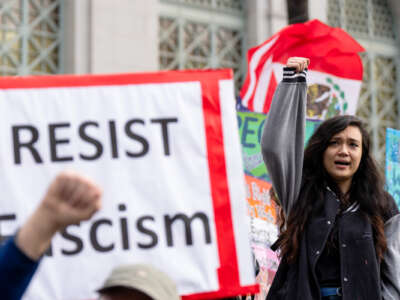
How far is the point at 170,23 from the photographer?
1144cm

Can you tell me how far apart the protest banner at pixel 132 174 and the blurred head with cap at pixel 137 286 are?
0.77m

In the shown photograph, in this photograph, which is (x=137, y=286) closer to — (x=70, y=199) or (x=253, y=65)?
(x=70, y=199)

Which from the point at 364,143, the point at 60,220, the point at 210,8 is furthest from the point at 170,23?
the point at 60,220

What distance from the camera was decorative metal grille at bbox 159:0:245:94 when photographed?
37.0 feet

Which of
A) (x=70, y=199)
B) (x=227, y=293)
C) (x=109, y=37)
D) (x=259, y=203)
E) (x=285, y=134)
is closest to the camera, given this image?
(x=70, y=199)

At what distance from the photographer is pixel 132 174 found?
2.87 metres

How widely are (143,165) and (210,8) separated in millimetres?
9231

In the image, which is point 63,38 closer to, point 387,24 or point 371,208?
point 387,24

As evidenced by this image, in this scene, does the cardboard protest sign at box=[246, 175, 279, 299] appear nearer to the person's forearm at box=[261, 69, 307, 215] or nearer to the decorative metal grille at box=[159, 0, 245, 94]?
the person's forearm at box=[261, 69, 307, 215]

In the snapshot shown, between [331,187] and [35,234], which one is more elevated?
[35,234]

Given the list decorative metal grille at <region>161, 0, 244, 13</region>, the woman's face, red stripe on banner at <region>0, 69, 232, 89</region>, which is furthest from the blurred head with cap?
decorative metal grille at <region>161, 0, 244, 13</region>

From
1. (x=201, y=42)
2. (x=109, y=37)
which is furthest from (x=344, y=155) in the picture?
(x=201, y=42)

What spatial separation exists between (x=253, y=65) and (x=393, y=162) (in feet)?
4.11

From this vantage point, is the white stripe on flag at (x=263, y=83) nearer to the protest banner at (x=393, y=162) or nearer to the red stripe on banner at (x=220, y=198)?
the protest banner at (x=393, y=162)
